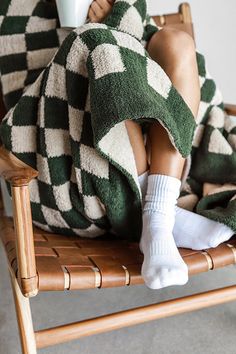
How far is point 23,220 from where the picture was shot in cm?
67

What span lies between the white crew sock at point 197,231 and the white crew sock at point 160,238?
0.03 metres

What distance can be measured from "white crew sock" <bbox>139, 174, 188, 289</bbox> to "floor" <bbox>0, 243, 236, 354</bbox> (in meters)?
0.29

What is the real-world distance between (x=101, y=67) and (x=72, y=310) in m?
0.59

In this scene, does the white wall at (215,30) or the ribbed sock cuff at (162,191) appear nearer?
the ribbed sock cuff at (162,191)

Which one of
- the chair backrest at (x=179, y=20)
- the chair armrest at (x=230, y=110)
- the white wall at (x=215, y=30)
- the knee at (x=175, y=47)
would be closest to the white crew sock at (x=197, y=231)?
the knee at (x=175, y=47)

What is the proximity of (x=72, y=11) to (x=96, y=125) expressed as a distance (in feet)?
1.05

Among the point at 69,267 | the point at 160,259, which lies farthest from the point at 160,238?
the point at 69,267

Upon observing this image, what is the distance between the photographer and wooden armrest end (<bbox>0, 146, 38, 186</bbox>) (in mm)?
644

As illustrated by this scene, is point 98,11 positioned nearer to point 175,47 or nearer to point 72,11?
point 72,11

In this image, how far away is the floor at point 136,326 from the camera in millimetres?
970

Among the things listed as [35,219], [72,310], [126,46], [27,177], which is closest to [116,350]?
[72,310]

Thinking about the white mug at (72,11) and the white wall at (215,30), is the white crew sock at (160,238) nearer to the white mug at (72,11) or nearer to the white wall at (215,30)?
the white mug at (72,11)

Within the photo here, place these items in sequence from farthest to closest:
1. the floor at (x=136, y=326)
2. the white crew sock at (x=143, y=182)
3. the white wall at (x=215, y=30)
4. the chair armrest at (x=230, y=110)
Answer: the white wall at (x=215, y=30) < the chair armrest at (x=230, y=110) < the floor at (x=136, y=326) < the white crew sock at (x=143, y=182)

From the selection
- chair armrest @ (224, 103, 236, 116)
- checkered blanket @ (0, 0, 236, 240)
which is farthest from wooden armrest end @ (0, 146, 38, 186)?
chair armrest @ (224, 103, 236, 116)
